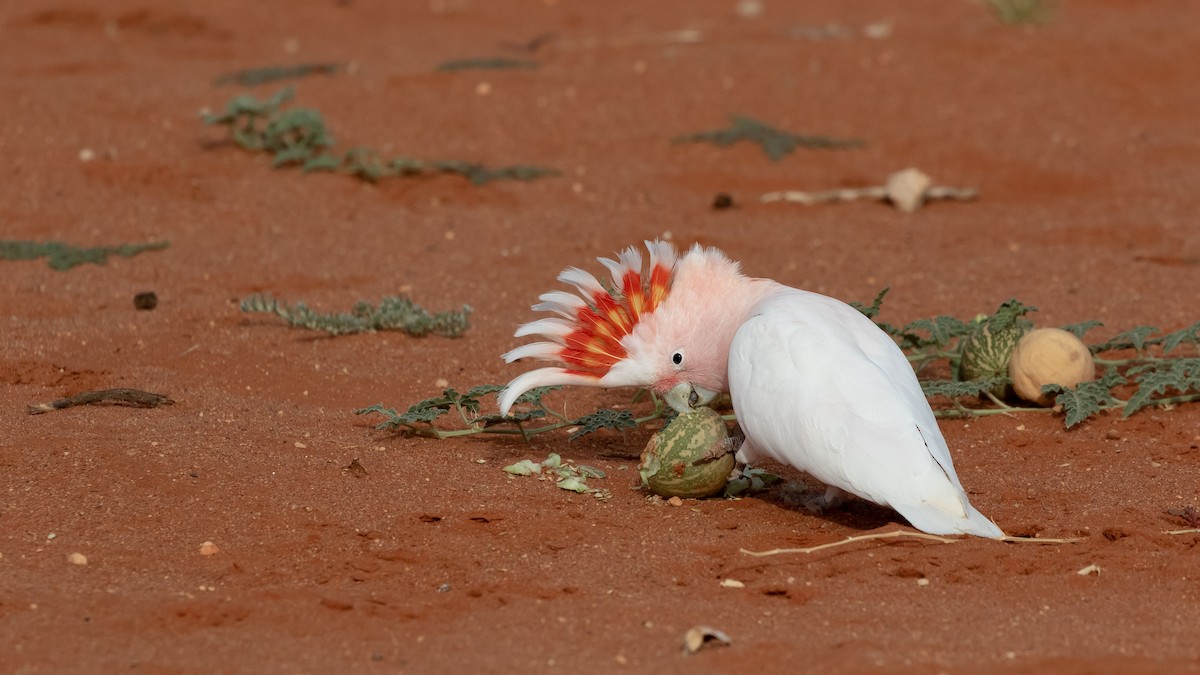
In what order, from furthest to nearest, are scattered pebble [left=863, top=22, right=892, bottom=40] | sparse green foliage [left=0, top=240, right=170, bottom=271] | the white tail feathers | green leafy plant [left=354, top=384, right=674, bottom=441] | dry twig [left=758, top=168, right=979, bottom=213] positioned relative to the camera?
scattered pebble [left=863, top=22, right=892, bottom=40], dry twig [left=758, top=168, right=979, bottom=213], sparse green foliage [left=0, top=240, right=170, bottom=271], green leafy plant [left=354, top=384, right=674, bottom=441], the white tail feathers

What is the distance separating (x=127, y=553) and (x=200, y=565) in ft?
0.83

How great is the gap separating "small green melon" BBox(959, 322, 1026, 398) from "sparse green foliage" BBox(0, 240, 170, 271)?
4694 mm

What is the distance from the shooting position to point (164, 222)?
28.5 ft

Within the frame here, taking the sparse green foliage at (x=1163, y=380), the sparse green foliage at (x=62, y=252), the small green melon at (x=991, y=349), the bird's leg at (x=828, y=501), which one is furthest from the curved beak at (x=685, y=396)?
the sparse green foliage at (x=62, y=252)

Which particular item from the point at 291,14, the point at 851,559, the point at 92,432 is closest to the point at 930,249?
the point at 851,559

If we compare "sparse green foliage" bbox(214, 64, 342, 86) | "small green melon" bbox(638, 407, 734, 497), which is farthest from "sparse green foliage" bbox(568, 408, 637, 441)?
"sparse green foliage" bbox(214, 64, 342, 86)

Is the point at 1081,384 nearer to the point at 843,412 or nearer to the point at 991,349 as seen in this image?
the point at 991,349

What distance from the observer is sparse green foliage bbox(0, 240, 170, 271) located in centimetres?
786

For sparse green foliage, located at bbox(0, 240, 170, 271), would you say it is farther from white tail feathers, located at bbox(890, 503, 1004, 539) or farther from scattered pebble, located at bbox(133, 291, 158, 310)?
white tail feathers, located at bbox(890, 503, 1004, 539)

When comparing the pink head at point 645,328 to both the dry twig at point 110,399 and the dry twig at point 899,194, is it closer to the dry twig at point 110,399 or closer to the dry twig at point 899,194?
the dry twig at point 110,399

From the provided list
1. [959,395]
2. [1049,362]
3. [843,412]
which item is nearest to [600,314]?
[843,412]

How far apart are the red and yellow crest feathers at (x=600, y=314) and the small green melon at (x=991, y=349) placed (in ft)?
5.02

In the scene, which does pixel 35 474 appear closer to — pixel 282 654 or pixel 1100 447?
pixel 282 654

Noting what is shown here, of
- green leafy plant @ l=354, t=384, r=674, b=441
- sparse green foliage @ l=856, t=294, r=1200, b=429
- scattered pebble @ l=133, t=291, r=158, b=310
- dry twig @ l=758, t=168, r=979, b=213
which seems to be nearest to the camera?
green leafy plant @ l=354, t=384, r=674, b=441
